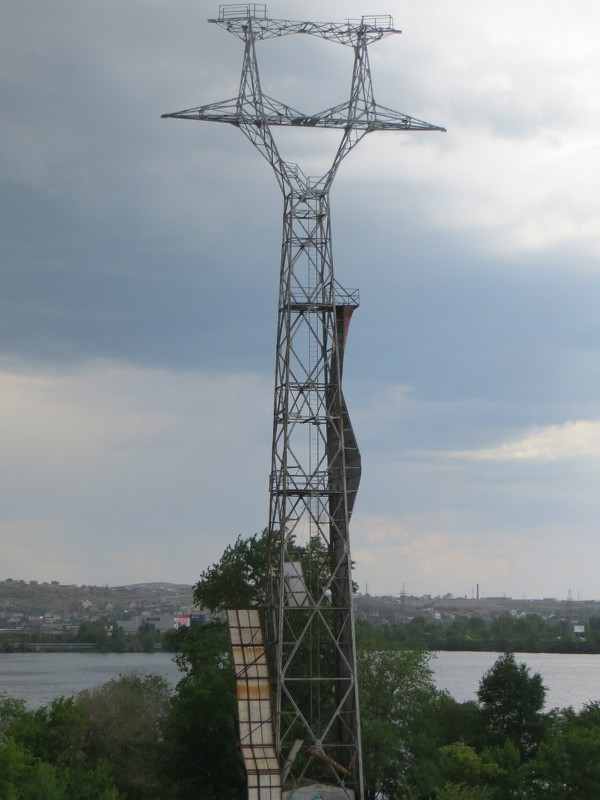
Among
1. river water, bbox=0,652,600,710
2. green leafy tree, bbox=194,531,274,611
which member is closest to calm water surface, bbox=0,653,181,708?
river water, bbox=0,652,600,710

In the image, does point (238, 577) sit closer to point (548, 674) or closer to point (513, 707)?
point (513, 707)

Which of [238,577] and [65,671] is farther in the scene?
[65,671]

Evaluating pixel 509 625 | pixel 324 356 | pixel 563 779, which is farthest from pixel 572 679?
pixel 324 356

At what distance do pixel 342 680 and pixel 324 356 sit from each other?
30.8 ft

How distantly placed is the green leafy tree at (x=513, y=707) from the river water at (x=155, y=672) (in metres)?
18.1

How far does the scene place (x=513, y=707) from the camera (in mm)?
46781

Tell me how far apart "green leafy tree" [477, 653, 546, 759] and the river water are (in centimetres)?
1812

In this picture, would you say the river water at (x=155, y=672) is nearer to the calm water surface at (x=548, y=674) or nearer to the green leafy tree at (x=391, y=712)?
the calm water surface at (x=548, y=674)

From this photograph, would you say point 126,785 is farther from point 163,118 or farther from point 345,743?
point 163,118

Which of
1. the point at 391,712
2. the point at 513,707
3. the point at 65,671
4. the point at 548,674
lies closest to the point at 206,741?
the point at 391,712

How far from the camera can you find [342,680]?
33844 millimetres

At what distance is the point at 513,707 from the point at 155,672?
72148mm

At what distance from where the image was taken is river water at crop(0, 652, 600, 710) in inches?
3568

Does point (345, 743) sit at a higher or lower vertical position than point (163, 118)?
lower
